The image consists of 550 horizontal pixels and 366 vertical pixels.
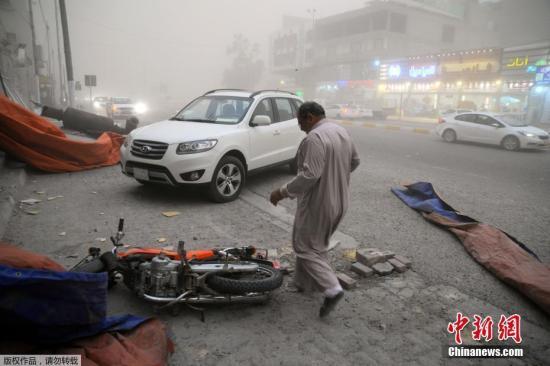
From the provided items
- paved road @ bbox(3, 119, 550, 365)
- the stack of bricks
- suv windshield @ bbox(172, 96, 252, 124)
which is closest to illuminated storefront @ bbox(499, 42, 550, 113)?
paved road @ bbox(3, 119, 550, 365)

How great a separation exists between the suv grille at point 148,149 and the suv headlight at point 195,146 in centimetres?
24

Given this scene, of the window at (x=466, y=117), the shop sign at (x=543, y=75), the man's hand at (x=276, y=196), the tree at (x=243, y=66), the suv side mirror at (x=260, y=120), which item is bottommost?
the man's hand at (x=276, y=196)

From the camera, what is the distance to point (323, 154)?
3.21 metres

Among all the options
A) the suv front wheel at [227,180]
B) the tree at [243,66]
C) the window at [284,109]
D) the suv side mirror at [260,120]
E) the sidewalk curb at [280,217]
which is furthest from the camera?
the tree at [243,66]

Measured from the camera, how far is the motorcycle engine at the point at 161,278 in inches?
122

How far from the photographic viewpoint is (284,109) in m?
7.99

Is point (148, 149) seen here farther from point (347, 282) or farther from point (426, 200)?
point (426, 200)

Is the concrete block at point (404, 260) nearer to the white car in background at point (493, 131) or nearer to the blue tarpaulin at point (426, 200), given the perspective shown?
the blue tarpaulin at point (426, 200)

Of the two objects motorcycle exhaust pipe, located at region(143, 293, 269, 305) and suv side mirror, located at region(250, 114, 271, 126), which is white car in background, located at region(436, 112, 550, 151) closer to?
suv side mirror, located at region(250, 114, 271, 126)

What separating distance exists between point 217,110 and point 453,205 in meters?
4.66

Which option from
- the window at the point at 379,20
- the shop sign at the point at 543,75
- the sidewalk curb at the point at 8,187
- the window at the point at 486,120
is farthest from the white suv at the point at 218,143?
the window at the point at 379,20

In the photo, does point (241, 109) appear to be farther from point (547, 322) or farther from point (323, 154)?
point (547, 322)

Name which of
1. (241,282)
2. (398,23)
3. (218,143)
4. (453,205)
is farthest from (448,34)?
(241,282)

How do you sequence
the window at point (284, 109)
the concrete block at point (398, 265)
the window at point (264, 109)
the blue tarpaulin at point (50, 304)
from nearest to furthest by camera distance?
the blue tarpaulin at point (50, 304), the concrete block at point (398, 265), the window at point (264, 109), the window at point (284, 109)
